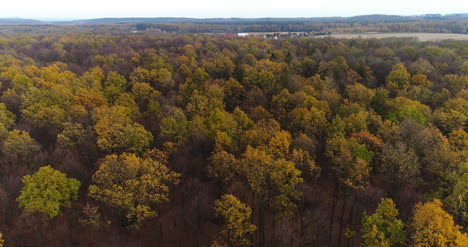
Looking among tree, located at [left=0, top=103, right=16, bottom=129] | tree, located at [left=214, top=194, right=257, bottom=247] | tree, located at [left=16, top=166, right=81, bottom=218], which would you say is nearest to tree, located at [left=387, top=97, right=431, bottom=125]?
tree, located at [left=214, top=194, right=257, bottom=247]

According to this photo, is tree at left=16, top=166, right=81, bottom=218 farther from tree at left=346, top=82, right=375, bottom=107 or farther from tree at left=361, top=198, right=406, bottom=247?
tree at left=346, top=82, right=375, bottom=107

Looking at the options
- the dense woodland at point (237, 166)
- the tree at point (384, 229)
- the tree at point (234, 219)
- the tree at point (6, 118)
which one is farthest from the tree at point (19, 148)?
the tree at point (384, 229)

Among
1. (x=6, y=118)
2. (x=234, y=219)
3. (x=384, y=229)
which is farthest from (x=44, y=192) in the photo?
(x=384, y=229)

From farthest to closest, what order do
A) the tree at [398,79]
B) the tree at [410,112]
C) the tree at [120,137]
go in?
the tree at [398,79], the tree at [410,112], the tree at [120,137]

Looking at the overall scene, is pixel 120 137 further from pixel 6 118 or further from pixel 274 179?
pixel 6 118

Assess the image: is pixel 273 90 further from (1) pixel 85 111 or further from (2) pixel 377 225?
(2) pixel 377 225

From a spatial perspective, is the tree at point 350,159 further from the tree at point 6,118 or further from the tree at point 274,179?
the tree at point 6,118
